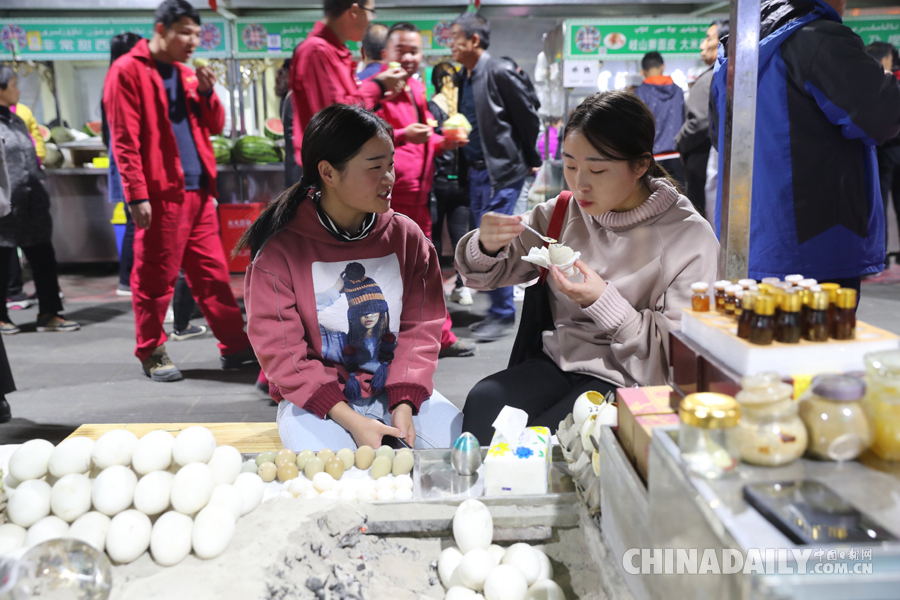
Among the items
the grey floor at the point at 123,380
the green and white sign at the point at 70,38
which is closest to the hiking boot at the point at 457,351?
the grey floor at the point at 123,380

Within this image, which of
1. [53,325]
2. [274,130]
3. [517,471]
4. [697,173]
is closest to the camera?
[517,471]

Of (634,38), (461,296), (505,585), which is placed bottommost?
(461,296)

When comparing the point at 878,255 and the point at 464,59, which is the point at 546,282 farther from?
the point at 464,59

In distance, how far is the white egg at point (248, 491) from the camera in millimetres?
1029

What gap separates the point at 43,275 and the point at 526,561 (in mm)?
4536

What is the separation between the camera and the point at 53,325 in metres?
4.58

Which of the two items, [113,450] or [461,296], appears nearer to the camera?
[113,450]

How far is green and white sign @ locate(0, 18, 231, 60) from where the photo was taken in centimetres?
714

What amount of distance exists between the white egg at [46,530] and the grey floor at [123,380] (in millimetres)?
2036

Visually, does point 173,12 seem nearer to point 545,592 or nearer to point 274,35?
point 545,592

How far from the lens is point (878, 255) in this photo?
1.85 m

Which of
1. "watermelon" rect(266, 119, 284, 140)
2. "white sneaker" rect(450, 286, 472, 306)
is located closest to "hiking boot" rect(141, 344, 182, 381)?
"white sneaker" rect(450, 286, 472, 306)

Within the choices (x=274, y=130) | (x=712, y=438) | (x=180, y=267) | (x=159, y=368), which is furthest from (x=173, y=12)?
(x=274, y=130)

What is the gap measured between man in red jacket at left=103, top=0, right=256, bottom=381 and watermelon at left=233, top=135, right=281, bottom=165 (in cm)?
268
